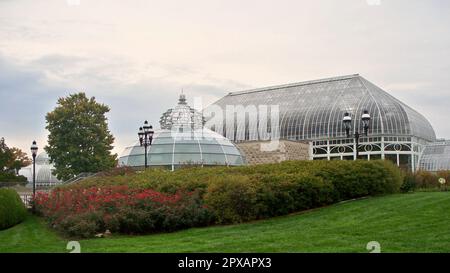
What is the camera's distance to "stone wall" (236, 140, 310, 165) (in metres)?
34.1

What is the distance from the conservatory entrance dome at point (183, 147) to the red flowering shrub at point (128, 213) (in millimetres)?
11921

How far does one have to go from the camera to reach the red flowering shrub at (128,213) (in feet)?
33.0

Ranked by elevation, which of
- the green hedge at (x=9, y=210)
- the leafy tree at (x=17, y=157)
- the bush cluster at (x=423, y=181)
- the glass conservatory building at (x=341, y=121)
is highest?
the glass conservatory building at (x=341, y=121)

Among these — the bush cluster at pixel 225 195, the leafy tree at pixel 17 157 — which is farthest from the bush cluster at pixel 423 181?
the leafy tree at pixel 17 157

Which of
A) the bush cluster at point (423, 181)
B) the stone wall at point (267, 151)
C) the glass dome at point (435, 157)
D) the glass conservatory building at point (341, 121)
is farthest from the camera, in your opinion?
the glass conservatory building at point (341, 121)

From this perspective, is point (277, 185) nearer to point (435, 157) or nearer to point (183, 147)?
point (183, 147)

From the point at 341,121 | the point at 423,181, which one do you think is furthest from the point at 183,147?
the point at 341,121

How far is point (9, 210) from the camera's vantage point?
1236 centimetres

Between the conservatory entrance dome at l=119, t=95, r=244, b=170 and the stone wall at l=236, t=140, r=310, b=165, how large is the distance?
22.1ft

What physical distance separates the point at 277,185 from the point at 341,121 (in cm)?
2972

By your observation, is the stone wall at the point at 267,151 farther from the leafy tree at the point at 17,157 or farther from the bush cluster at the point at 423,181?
the leafy tree at the point at 17,157
